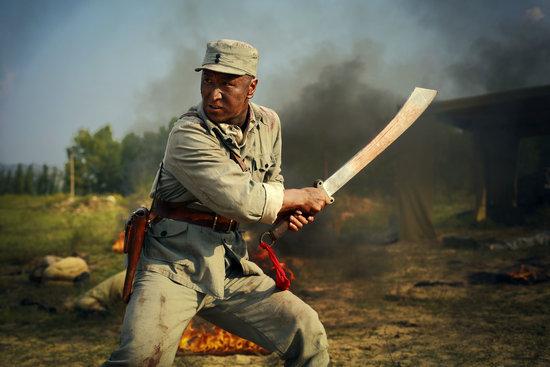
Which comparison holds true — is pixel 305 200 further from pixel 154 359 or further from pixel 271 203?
pixel 154 359

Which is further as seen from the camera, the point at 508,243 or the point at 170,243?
the point at 508,243

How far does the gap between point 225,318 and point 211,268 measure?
38 cm

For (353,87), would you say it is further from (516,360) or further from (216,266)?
(216,266)

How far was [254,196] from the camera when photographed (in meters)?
2.52

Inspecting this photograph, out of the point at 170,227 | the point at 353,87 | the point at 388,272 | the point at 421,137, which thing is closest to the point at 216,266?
the point at 170,227

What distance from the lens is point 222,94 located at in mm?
2695

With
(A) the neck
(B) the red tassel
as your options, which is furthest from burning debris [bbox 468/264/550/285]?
(A) the neck

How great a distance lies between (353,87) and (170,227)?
13.3 metres

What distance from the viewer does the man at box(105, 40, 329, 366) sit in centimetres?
250

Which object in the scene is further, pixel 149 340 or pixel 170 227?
pixel 170 227

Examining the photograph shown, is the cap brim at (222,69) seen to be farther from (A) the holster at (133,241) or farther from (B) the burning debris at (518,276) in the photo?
(B) the burning debris at (518,276)

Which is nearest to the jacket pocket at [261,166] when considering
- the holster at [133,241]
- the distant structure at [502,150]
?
the holster at [133,241]

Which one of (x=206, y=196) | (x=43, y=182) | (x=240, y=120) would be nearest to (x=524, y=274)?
(x=240, y=120)

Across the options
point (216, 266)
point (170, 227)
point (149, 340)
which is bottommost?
point (149, 340)
